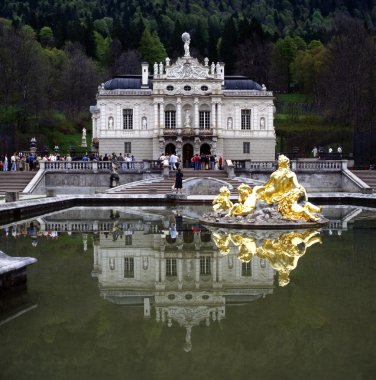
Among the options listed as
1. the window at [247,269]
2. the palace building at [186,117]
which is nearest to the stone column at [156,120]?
the palace building at [186,117]

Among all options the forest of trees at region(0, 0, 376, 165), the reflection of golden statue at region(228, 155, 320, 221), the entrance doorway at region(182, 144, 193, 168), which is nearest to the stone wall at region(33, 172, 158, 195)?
the forest of trees at region(0, 0, 376, 165)

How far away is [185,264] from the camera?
38.2 ft

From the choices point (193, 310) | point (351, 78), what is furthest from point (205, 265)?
point (351, 78)

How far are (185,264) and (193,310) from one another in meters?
3.17

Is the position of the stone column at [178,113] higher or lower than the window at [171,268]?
higher

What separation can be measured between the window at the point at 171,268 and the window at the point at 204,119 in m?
45.0

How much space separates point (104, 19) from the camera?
126 metres

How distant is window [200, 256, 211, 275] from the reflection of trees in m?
0.65

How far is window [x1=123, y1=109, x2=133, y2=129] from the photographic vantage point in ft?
184

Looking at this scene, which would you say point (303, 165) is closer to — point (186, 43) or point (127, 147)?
point (127, 147)

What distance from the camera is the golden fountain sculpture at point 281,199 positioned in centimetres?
1795

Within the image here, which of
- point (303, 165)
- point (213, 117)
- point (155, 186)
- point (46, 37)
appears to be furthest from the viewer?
point (46, 37)

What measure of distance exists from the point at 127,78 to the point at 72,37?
154 ft

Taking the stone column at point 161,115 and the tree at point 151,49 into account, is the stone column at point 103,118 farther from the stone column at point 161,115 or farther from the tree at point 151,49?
the tree at point 151,49
